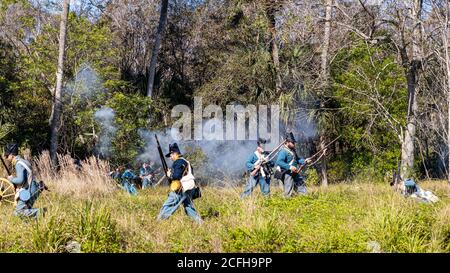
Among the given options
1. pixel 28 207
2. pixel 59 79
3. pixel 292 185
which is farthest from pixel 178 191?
pixel 59 79

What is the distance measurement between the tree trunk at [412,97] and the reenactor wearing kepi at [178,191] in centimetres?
697

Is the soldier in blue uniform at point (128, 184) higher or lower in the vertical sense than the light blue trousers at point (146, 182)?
higher

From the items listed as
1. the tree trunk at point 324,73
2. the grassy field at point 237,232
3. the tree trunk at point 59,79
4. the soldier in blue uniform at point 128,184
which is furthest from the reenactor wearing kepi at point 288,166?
the tree trunk at point 59,79

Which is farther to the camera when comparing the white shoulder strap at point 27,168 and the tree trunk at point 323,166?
the tree trunk at point 323,166

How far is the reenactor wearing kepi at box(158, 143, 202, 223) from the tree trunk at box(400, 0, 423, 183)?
22.9ft

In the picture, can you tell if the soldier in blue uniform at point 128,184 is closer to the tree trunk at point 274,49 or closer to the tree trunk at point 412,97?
the tree trunk at point 412,97

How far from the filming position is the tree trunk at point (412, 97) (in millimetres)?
14483

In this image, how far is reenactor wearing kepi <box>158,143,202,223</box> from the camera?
9.43 metres

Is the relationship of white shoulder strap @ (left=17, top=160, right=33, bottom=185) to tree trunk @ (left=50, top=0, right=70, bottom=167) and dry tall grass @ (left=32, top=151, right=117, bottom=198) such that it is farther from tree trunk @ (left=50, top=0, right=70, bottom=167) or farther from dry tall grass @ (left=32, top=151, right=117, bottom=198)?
tree trunk @ (left=50, top=0, right=70, bottom=167)

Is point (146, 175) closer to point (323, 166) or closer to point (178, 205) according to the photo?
point (323, 166)

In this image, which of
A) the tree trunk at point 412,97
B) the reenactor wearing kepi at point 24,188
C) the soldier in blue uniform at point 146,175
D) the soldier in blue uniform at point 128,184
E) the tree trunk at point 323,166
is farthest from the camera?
the tree trunk at point 323,166

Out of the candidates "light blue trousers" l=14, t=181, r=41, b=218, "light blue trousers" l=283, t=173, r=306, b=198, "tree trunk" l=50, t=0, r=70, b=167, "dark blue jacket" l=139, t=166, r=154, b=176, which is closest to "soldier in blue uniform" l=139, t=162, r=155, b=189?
"dark blue jacket" l=139, t=166, r=154, b=176

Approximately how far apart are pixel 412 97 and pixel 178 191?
9.18 metres
